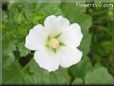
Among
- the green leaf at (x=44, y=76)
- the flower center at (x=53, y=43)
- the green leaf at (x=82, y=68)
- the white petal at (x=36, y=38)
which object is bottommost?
the green leaf at (x=82, y=68)

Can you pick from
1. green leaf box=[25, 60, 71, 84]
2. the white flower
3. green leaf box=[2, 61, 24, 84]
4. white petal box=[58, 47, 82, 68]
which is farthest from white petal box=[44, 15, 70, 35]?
green leaf box=[2, 61, 24, 84]

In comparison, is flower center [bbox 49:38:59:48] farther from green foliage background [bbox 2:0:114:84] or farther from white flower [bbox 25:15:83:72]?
green foliage background [bbox 2:0:114:84]

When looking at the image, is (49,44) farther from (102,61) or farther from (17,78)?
(102,61)

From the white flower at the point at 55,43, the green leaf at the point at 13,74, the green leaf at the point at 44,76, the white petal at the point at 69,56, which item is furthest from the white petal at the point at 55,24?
the green leaf at the point at 13,74

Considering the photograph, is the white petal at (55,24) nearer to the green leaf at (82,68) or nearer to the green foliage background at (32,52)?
the green foliage background at (32,52)

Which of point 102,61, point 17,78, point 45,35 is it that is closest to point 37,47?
point 45,35

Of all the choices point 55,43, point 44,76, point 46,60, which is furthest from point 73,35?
point 44,76
